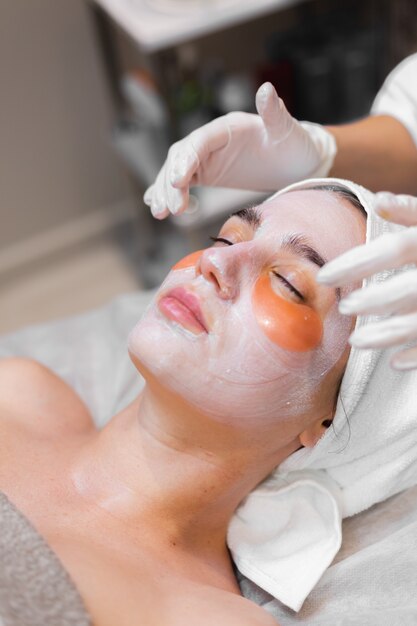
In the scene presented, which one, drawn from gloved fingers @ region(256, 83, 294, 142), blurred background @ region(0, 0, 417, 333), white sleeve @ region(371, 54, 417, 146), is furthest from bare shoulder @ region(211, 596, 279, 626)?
blurred background @ region(0, 0, 417, 333)

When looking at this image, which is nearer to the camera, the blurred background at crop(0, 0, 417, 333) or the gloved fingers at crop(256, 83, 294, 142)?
the gloved fingers at crop(256, 83, 294, 142)

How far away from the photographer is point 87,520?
1121 mm

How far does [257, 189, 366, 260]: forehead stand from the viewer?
1108mm

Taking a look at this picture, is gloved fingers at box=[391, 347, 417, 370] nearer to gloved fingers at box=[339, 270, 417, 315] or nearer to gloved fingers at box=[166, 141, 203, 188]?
gloved fingers at box=[339, 270, 417, 315]

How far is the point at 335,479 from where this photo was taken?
4.10 ft

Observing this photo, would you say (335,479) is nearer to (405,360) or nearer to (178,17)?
(405,360)

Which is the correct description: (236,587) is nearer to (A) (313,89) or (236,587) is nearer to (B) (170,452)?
(B) (170,452)

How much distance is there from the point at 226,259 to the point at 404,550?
0.51m

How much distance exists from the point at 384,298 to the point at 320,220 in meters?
0.25

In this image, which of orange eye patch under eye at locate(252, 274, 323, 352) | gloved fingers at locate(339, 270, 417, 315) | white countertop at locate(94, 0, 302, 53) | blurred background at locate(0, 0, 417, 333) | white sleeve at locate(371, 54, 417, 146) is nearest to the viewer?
gloved fingers at locate(339, 270, 417, 315)

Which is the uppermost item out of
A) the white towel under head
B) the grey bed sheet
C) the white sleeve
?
the white sleeve

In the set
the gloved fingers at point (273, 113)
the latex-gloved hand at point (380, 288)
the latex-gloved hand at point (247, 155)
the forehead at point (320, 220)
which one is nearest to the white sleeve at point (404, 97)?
the latex-gloved hand at point (247, 155)

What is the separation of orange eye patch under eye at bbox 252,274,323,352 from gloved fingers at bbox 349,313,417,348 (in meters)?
0.14

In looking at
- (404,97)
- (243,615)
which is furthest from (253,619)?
(404,97)
